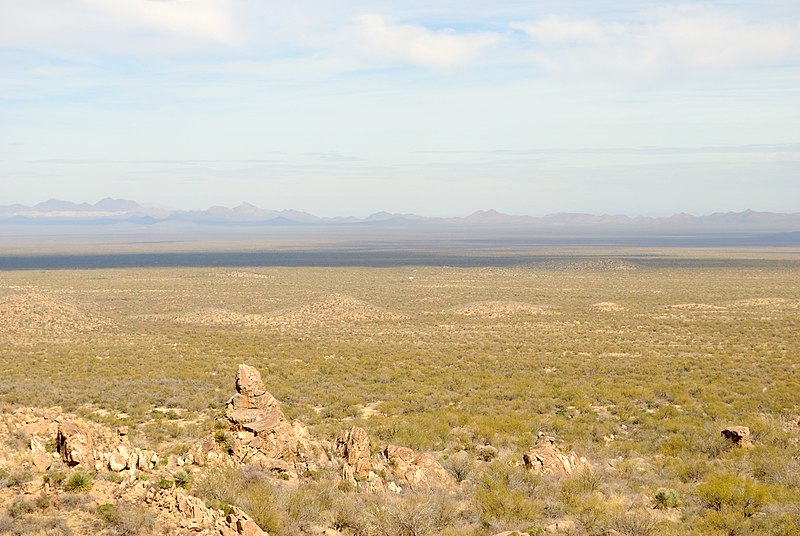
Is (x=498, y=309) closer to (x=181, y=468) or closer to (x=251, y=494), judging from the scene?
(x=181, y=468)

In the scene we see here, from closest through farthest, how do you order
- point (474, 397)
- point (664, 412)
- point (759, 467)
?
point (759, 467) → point (664, 412) → point (474, 397)

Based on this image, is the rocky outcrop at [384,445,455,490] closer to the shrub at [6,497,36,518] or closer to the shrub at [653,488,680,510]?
the shrub at [653,488,680,510]

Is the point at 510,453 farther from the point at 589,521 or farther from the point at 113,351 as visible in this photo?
the point at 113,351

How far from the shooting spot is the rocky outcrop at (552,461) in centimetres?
1548

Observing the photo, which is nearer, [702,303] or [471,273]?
[702,303]

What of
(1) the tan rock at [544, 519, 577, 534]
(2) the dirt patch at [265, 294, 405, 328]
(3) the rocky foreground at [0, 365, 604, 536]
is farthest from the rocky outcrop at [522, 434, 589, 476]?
(2) the dirt patch at [265, 294, 405, 328]

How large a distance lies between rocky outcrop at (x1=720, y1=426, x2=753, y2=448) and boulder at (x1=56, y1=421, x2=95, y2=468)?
16.6 metres

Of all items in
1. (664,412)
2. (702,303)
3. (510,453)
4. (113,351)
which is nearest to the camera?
(510,453)

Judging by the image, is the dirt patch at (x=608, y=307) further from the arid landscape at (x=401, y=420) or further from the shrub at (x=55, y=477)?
the shrub at (x=55, y=477)

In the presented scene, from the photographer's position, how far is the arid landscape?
12.4 meters

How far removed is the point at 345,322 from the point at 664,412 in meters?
33.2

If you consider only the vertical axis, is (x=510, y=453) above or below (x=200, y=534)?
below

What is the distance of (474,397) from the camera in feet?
85.3

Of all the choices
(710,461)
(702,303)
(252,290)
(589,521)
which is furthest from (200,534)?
(252,290)
